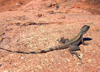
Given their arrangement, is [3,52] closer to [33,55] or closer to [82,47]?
[33,55]

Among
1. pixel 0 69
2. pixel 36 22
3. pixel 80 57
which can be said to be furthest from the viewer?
pixel 36 22

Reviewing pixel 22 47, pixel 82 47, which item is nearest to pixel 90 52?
pixel 82 47

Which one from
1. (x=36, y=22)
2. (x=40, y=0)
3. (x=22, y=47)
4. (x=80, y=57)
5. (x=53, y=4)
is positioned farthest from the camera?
(x=40, y=0)

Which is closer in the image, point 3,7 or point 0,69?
point 0,69

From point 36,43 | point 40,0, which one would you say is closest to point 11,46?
point 36,43

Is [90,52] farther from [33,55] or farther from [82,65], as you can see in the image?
[33,55]

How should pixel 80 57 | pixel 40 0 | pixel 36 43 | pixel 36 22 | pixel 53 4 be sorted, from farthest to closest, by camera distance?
pixel 40 0, pixel 53 4, pixel 36 22, pixel 36 43, pixel 80 57

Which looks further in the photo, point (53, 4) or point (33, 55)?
point (53, 4)

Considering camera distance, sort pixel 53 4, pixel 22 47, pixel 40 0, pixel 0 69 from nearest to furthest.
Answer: pixel 0 69 → pixel 22 47 → pixel 53 4 → pixel 40 0
